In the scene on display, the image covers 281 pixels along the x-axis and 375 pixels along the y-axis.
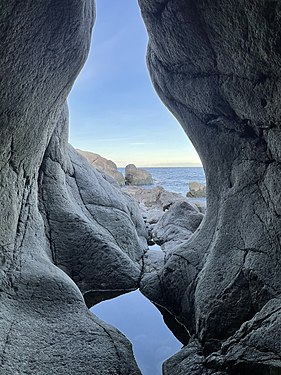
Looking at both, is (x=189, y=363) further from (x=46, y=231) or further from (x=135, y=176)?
(x=135, y=176)

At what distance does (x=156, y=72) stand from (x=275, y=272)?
463 centimetres

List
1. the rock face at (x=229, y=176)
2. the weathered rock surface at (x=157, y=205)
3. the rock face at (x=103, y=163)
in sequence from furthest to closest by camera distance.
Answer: the rock face at (x=103, y=163) < the weathered rock surface at (x=157, y=205) < the rock face at (x=229, y=176)

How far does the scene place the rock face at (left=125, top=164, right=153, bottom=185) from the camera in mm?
39250

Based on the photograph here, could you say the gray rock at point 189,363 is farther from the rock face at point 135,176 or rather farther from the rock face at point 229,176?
the rock face at point 135,176

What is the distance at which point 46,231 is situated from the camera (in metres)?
6.11

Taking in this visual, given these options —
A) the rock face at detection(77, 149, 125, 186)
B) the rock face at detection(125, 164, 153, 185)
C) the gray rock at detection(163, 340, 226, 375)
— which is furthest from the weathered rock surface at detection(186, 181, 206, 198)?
the gray rock at detection(163, 340, 226, 375)

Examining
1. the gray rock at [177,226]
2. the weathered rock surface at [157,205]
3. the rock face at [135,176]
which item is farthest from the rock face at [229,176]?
the rock face at [135,176]

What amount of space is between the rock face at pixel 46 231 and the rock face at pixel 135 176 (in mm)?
31897

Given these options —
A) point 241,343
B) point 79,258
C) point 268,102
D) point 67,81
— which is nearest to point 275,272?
point 241,343

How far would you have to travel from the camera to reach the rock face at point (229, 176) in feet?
10.8

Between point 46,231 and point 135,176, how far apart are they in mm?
33674

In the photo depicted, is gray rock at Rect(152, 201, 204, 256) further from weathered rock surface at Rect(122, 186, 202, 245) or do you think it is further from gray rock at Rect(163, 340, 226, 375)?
gray rock at Rect(163, 340, 226, 375)

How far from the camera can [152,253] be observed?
8164 millimetres

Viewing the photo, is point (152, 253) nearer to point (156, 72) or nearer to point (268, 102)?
point (156, 72)
